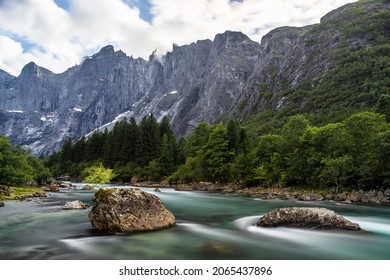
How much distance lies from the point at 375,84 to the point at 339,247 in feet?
432

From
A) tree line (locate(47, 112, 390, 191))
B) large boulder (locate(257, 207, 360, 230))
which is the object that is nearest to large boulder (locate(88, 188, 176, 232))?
large boulder (locate(257, 207, 360, 230))

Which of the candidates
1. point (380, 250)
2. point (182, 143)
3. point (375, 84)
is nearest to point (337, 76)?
point (375, 84)

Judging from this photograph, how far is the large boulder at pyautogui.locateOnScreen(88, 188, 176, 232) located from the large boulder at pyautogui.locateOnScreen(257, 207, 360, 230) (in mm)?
7191

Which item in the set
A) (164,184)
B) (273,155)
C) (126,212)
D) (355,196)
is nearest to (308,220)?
(126,212)

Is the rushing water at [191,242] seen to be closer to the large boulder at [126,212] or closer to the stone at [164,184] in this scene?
the large boulder at [126,212]

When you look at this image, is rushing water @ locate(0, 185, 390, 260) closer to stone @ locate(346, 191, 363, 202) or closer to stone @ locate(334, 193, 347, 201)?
stone @ locate(334, 193, 347, 201)

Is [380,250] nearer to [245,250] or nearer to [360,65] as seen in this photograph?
[245,250]

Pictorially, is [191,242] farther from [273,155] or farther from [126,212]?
[273,155]

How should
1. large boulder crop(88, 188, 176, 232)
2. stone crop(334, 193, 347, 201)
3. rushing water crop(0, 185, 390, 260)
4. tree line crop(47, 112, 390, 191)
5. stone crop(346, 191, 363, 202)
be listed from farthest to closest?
tree line crop(47, 112, 390, 191) → stone crop(334, 193, 347, 201) → stone crop(346, 191, 363, 202) → large boulder crop(88, 188, 176, 232) → rushing water crop(0, 185, 390, 260)

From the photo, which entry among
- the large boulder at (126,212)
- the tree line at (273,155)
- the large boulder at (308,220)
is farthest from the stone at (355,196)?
the large boulder at (126,212)

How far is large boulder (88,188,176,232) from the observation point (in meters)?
18.9

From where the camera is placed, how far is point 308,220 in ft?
64.9

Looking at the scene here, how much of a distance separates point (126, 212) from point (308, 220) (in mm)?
11165

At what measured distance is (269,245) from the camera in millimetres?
16312
